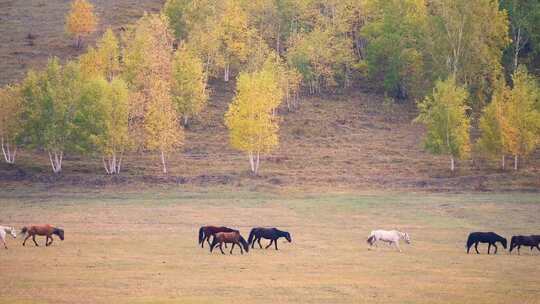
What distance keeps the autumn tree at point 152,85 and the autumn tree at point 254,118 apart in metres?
4.63

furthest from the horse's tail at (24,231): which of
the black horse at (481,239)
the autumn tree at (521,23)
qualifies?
the autumn tree at (521,23)

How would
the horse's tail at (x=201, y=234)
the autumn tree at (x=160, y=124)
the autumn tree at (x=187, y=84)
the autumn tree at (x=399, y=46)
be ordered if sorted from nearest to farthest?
the horse's tail at (x=201, y=234) < the autumn tree at (x=160, y=124) < the autumn tree at (x=187, y=84) < the autumn tree at (x=399, y=46)

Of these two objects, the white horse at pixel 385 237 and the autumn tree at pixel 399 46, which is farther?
the autumn tree at pixel 399 46

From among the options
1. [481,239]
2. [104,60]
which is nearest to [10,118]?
[104,60]

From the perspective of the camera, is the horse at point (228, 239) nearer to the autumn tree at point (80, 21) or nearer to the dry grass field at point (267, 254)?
the dry grass field at point (267, 254)

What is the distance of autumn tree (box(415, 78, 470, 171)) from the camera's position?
70312mm

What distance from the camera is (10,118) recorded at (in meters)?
69.4

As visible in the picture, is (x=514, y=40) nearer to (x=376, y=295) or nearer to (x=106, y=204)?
(x=106, y=204)

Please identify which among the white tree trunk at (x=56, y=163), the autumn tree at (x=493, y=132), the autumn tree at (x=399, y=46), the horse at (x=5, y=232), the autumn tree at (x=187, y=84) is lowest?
the horse at (x=5, y=232)

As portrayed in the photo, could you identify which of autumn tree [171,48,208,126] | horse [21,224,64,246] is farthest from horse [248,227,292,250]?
autumn tree [171,48,208,126]

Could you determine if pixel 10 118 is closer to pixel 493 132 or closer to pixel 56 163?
pixel 56 163

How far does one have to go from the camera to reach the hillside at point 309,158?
6544cm

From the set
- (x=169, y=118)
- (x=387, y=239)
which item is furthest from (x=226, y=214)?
(x=169, y=118)

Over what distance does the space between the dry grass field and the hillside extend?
14.8 feet
